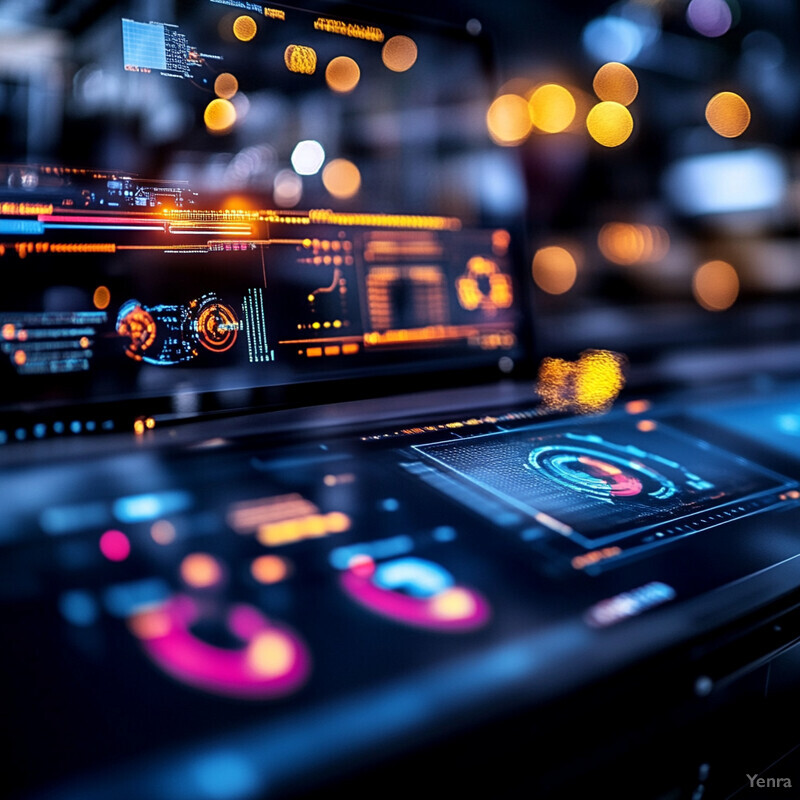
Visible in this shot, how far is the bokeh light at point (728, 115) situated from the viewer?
259 centimetres

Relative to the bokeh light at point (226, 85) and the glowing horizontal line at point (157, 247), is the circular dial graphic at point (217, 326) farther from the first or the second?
the bokeh light at point (226, 85)

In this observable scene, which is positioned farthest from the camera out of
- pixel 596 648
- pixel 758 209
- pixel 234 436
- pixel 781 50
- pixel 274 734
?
pixel 758 209

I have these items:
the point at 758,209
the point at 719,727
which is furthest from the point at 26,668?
the point at 758,209

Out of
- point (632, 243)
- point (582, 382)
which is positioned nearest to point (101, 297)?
point (582, 382)

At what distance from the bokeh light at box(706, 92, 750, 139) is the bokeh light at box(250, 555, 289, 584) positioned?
105 inches

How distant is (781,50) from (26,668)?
9.77 ft

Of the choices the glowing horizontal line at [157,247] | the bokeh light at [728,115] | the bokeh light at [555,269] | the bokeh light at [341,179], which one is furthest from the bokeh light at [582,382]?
the bokeh light at [728,115]

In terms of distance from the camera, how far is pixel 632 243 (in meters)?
2.67

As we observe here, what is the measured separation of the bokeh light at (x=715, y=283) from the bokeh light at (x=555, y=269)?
54 cm

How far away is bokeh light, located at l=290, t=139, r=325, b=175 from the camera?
36.3 inches

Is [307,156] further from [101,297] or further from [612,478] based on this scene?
[612,478]

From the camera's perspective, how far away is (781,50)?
2518mm

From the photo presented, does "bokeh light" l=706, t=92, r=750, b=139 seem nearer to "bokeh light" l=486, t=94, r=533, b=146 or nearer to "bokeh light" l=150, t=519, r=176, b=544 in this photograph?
"bokeh light" l=486, t=94, r=533, b=146

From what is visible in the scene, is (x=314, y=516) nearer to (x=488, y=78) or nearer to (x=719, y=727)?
(x=719, y=727)
